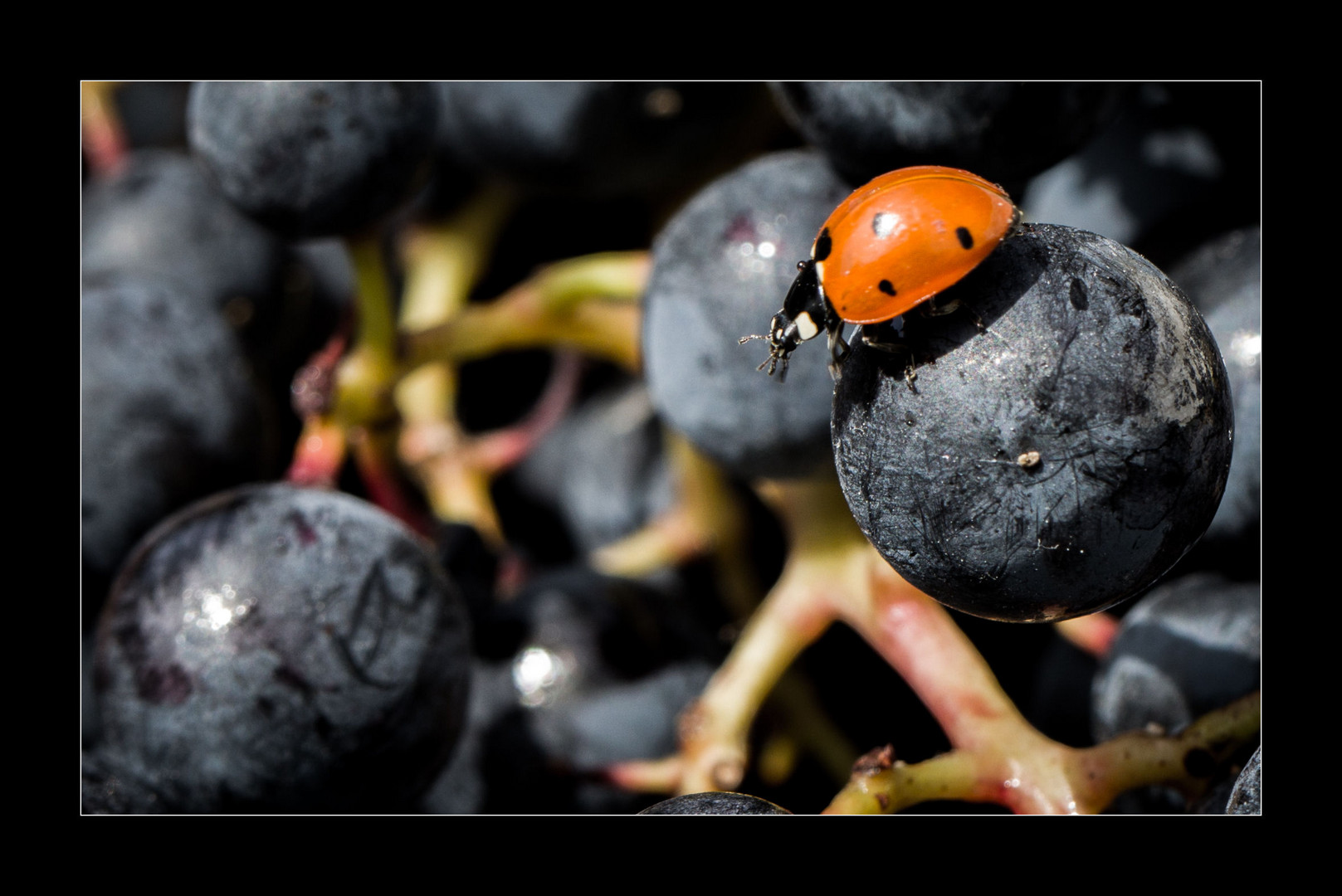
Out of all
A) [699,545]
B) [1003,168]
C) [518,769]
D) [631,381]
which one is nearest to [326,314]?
[631,381]

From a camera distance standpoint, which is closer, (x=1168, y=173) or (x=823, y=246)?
(x=823, y=246)

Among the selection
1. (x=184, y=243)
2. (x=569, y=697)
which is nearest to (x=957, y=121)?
(x=569, y=697)

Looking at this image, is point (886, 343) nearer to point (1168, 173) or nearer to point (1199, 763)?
point (1199, 763)

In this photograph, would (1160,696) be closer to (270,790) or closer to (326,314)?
(270,790)

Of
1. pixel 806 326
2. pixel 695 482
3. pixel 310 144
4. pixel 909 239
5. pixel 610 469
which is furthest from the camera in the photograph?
pixel 610 469

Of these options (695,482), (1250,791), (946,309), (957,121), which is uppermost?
(957,121)

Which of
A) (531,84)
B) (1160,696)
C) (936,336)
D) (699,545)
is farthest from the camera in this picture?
(699,545)
